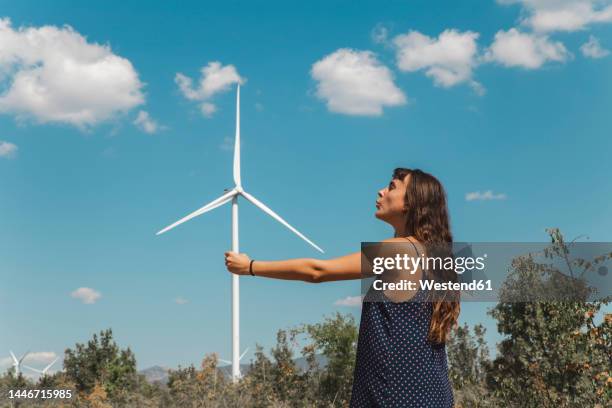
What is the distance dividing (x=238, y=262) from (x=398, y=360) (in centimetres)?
101

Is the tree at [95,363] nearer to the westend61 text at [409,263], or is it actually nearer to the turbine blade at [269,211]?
the turbine blade at [269,211]

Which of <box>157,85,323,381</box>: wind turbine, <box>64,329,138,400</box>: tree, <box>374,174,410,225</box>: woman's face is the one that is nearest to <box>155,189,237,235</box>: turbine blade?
<box>157,85,323,381</box>: wind turbine

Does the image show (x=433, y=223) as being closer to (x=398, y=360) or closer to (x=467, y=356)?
(x=398, y=360)

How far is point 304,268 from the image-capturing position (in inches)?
159

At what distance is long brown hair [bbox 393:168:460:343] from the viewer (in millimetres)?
4301

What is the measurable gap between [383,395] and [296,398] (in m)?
11.0

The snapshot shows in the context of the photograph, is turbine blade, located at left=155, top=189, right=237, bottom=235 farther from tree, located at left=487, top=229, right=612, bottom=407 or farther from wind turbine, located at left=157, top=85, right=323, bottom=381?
tree, located at left=487, top=229, right=612, bottom=407

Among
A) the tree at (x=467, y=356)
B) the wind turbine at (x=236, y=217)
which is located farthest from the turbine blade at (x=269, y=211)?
the tree at (x=467, y=356)

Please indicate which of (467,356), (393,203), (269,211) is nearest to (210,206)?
(269,211)

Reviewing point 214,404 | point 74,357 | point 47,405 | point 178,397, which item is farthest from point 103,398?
point 74,357

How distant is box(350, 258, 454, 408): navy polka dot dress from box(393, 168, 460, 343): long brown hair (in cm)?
11

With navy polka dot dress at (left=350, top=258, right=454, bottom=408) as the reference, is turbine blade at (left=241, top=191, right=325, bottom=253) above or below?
above

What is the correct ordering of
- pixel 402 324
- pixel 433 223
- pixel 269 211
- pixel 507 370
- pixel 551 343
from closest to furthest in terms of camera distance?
pixel 402 324, pixel 433 223, pixel 551 343, pixel 507 370, pixel 269 211

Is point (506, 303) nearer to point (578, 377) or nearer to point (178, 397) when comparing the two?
point (578, 377)
